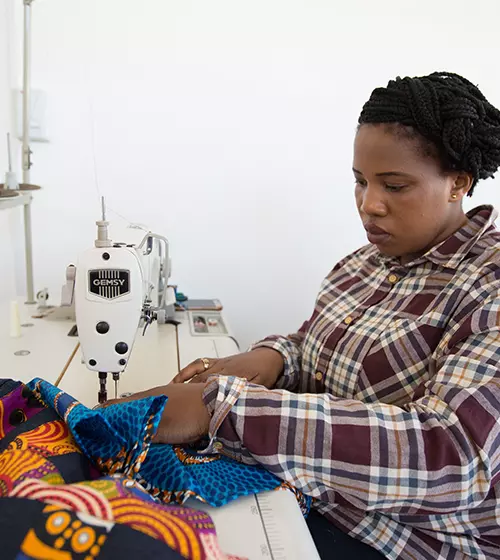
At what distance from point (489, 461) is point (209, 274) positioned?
6.16 ft

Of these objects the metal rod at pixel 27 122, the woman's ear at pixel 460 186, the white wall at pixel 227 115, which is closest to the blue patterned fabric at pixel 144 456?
the woman's ear at pixel 460 186

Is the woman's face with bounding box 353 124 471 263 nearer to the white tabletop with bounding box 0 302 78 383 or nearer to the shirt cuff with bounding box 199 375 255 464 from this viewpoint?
the shirt cuff with bounding box 199 375 255 464

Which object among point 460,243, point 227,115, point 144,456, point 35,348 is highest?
point 227,115

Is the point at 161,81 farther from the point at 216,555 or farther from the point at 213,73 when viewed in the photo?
the point at 216,555

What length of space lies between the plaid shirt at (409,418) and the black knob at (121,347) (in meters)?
0.27

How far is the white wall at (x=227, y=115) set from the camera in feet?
7.72

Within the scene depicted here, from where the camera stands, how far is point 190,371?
126 cm

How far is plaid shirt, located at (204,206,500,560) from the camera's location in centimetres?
86

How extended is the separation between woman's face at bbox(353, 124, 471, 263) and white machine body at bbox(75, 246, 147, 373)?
528mm

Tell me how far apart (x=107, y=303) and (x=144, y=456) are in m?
0.39

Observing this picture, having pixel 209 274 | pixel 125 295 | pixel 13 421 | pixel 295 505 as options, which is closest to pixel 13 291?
pixel 209 274

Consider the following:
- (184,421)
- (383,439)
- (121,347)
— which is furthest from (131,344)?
(383,439)

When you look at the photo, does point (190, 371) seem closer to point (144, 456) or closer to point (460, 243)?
point (144, 456)

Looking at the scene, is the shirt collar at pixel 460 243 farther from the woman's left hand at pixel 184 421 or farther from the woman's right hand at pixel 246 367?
the woman's left hand at pixel 184 421
